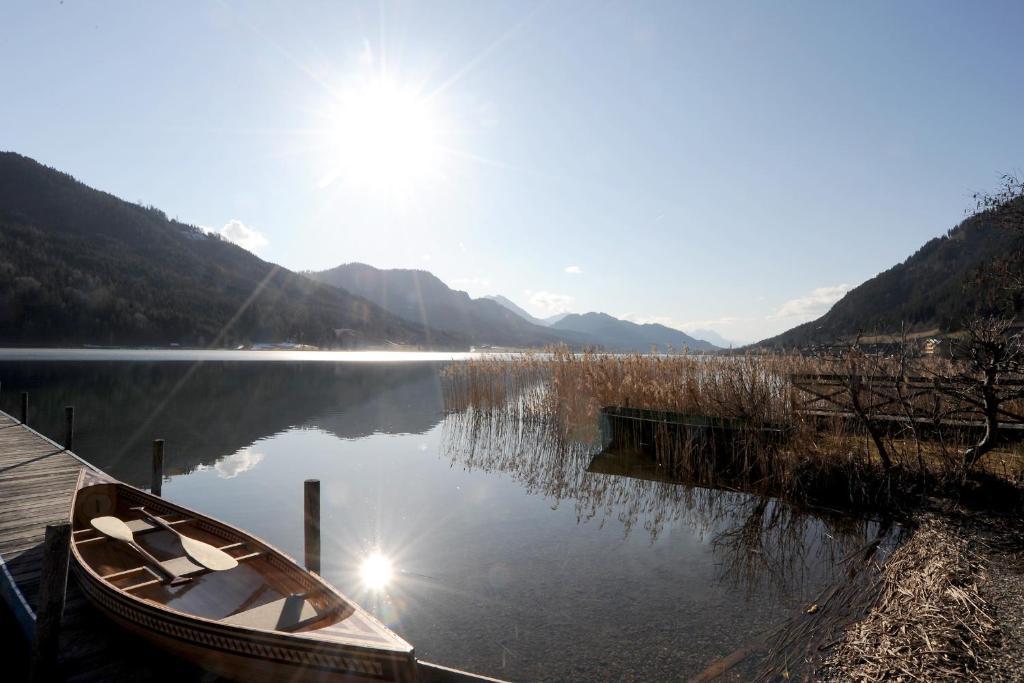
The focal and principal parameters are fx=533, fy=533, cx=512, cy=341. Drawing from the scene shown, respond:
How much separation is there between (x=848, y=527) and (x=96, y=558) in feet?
31.6

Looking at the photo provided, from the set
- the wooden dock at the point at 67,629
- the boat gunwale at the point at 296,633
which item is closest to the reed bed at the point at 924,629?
the wooden dock at the point at 67,629

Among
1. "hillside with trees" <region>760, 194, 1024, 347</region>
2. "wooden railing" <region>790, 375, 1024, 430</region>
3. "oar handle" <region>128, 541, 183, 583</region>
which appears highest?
"hillside with trees" <region>760, 194, 1024, 347</region>

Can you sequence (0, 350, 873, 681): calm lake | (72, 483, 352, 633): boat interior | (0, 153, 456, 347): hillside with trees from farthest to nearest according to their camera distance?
(0, 153, 456, 347): hillside with trees
(0, 350, 873, 681): calm lake
(72, 483, 352, 633): boat interior

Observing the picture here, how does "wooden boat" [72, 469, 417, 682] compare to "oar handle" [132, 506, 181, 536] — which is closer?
"wooden boat" [72, 469, 417, 682]

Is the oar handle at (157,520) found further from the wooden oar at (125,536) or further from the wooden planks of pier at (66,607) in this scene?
the wooden planks of pier at (66,607)

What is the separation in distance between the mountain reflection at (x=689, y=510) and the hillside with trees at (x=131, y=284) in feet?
320

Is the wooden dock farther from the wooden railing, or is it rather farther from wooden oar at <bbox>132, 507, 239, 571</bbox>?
the wooden railing

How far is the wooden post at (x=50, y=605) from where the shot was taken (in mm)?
3771

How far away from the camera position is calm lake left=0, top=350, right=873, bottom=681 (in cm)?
519

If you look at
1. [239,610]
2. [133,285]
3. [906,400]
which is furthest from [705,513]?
[133,285]

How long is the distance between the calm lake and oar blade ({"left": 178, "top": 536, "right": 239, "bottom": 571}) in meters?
1.74

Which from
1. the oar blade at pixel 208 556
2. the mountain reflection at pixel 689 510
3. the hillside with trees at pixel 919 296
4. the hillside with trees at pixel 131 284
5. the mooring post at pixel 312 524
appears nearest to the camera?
the oar blade at pixel 208 556

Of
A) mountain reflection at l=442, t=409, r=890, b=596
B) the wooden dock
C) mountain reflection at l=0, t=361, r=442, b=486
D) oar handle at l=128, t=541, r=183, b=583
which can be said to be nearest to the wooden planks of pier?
the wooden dock

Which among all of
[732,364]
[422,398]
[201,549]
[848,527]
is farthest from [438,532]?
[422,398]
